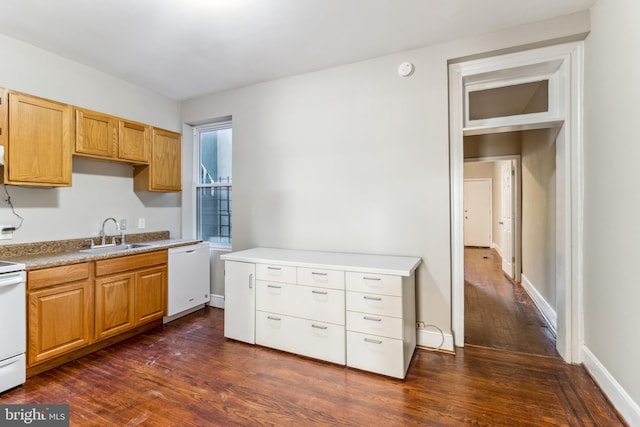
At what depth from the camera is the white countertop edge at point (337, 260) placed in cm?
232

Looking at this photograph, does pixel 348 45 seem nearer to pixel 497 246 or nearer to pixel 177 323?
pixel 177 323

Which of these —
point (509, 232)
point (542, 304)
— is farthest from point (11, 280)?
point (509, 232)

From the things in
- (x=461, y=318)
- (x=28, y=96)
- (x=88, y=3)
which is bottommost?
(x=461, y=318)

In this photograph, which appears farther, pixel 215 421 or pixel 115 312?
pixel 115 312

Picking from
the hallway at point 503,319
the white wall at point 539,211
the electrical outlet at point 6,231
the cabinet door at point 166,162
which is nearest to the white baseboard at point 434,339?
the hallway at point 503,319

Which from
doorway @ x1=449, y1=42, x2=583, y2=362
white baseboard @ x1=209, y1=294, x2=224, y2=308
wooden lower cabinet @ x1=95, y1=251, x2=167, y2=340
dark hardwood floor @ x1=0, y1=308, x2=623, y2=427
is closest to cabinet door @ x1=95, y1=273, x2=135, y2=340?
wooden lower cabinet @ x1=95, y1=251, x2=167, y2=340

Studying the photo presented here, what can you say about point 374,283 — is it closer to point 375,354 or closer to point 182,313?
point 375,354

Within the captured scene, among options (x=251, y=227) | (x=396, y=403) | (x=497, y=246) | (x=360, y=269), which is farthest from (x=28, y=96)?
(x=497, y=246)

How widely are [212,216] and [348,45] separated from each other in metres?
2.76

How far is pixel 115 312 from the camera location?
2.78 m

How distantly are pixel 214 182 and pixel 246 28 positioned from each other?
7.17 ft

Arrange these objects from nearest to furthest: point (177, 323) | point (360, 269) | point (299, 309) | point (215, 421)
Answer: point (215, 421)
point (360, 269)
point (299, 309)
point (177, 323)

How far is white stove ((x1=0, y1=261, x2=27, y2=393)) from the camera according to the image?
79.4 inches

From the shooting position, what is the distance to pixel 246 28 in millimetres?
2402
